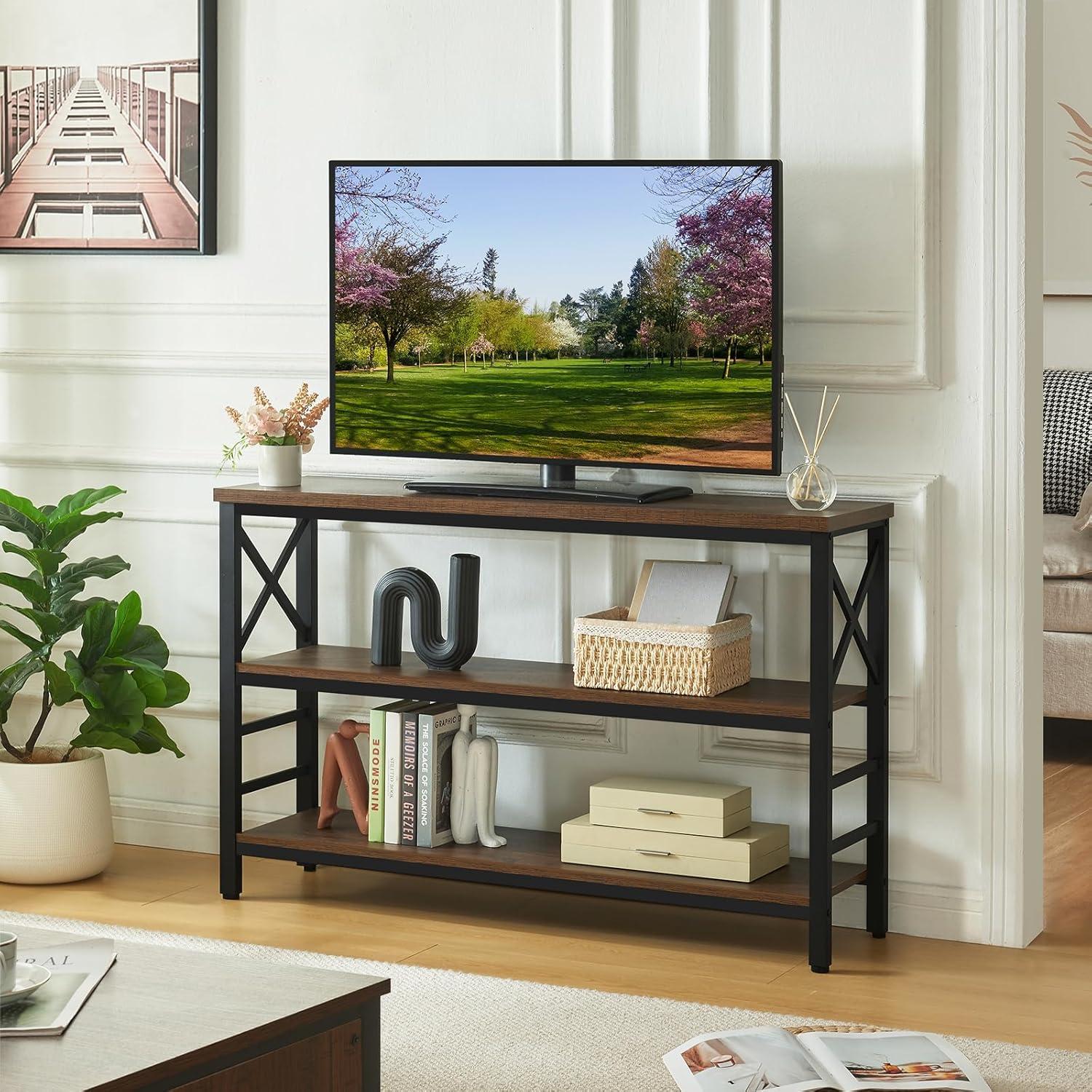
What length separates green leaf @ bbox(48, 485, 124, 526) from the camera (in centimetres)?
386

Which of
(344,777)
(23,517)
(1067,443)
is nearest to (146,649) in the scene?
(23,517)

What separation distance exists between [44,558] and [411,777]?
94 cm

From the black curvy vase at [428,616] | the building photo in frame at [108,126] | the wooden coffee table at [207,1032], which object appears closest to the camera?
the wooden coffee table at [207,1032]

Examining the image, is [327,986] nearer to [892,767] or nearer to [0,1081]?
[0,1081]

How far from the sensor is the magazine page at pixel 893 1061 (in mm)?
2502

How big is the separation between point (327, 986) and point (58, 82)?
8.77 feet

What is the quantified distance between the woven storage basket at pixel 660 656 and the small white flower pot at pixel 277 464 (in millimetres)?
719

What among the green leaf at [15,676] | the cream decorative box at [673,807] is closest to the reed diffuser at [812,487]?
the cream decorative box at [673,807]

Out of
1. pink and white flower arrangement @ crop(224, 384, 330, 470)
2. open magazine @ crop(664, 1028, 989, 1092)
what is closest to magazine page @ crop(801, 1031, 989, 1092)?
open magazine @ crop(664, 1028, 989, 1092)

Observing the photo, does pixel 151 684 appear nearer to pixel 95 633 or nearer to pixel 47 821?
pixel 95 633

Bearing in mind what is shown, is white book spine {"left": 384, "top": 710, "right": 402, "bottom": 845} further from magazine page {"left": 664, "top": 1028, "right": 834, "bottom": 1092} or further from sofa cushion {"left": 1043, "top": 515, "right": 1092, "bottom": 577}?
sofa cushion {"left": 1043, "top": 515, "right": 1092, "bottom": 577}

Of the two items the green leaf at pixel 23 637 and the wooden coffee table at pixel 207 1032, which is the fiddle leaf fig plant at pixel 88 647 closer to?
the green leaf at pixel 23 637

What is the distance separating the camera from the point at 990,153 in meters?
3.30

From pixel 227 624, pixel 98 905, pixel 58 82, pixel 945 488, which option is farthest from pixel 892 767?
pixel 58 82
